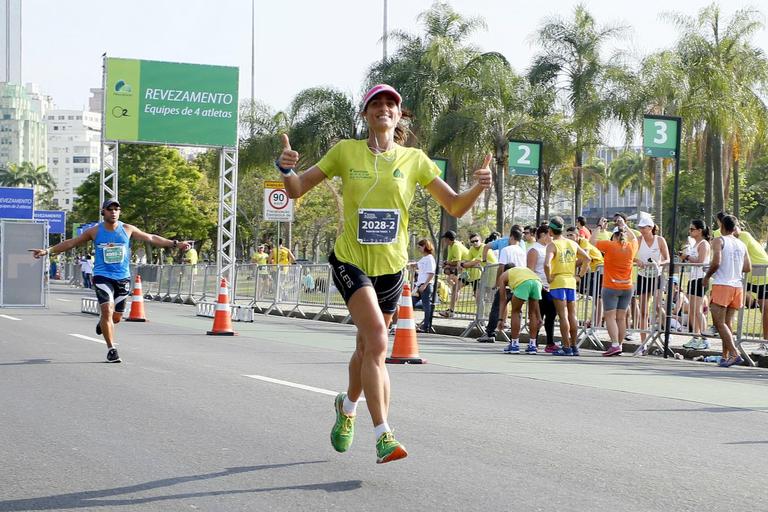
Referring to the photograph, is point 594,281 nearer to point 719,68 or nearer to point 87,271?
point 719,68

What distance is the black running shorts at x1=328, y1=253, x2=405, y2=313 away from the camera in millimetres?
6121

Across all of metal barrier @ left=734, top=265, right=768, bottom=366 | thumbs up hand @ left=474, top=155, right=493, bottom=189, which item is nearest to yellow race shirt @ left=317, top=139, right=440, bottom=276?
thumbs up hand @ left=474, top=155, right=493, bottom=189

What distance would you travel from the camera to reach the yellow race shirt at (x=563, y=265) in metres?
16.1

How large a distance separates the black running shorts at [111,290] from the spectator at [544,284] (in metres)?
6.09

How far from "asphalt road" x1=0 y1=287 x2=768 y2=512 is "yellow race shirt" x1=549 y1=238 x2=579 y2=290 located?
2.53m

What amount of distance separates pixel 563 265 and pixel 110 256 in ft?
20.7

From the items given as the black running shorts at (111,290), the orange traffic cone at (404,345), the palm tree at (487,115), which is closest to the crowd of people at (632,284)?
Answer: the orange traffic cone at (404,345)

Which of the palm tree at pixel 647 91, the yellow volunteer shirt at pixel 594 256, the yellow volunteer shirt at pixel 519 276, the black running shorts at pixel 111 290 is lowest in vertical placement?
the black running shorts at pixel 111 290

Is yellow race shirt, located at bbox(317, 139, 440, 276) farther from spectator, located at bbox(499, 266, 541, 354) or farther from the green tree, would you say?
the green tree

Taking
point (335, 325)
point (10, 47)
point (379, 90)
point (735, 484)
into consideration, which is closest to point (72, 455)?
point (379, 90)

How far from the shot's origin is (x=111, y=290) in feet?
43.6

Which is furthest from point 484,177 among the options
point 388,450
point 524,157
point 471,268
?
point 471,268

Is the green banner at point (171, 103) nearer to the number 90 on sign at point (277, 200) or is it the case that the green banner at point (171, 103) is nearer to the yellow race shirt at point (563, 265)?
the number 90 on sign at point (277, 200)

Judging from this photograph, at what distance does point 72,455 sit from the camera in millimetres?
6652
